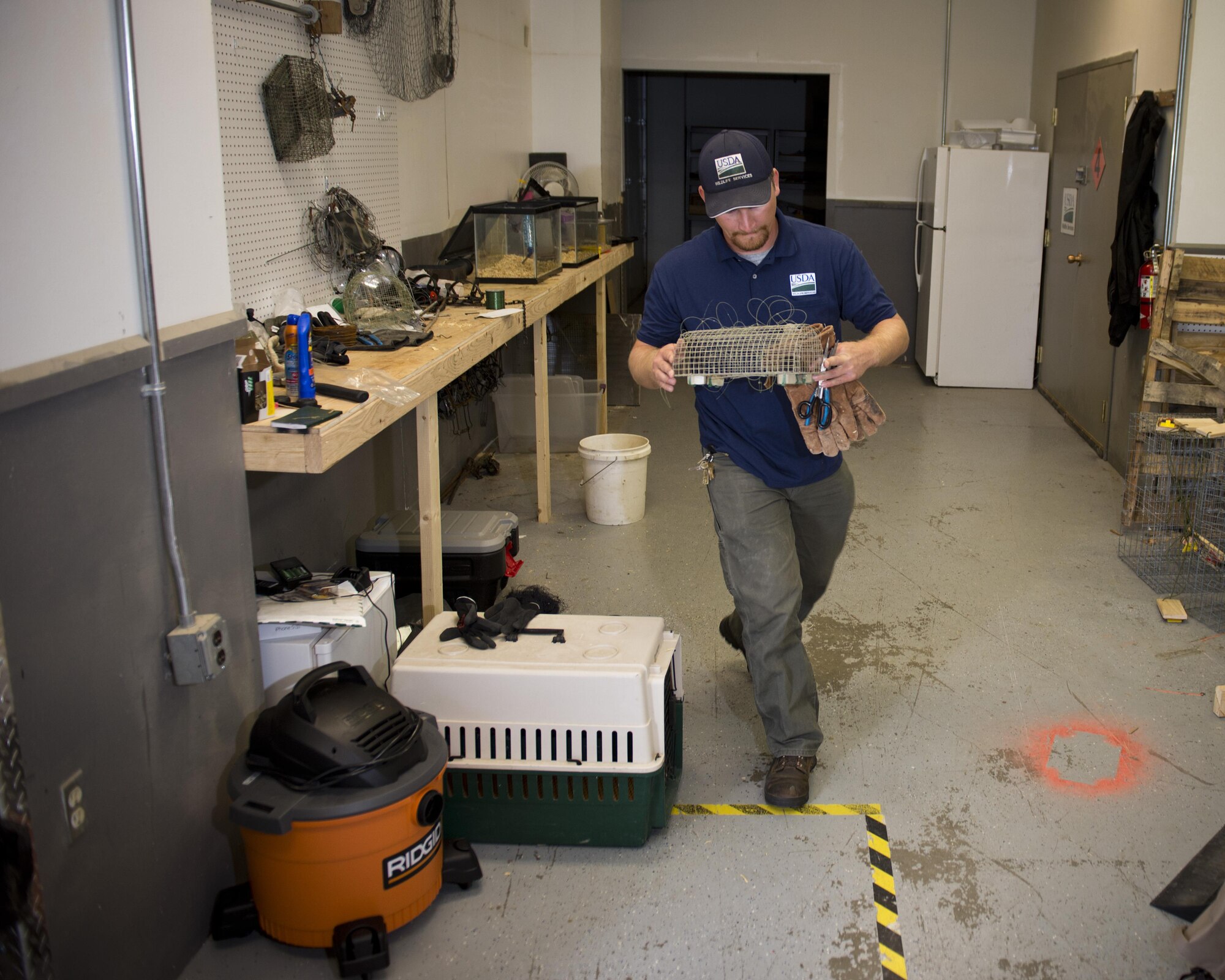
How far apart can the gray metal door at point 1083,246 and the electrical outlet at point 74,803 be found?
17.9 ft

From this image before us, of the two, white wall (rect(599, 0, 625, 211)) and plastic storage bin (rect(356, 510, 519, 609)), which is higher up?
white wall (rect(599, 0, 625, 211))

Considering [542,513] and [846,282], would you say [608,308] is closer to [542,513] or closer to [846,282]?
[542,513]

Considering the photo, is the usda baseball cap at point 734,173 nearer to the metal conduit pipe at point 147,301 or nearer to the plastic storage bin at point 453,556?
the metal conduit pipe at point 147,301

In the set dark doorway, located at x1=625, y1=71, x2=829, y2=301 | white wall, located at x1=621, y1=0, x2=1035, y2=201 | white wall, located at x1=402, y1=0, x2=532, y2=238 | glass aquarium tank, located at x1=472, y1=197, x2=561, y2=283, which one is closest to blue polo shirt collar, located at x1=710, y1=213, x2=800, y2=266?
glass aquarium tank, located at x1=472, y1=197, x2=561, y2=283

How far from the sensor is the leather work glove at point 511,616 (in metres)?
2.67

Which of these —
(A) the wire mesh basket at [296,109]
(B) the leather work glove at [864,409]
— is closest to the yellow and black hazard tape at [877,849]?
(B) the leather work glove at [864,409]

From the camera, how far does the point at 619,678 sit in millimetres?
2453

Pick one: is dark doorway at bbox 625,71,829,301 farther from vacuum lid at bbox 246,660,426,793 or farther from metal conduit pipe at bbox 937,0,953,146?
vacuum lid at bbox 246,660,426,793

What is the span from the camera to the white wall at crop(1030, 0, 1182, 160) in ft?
16.9

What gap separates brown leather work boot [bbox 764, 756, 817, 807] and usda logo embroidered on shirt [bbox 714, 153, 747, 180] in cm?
139

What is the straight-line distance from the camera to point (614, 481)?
4863 millimetres

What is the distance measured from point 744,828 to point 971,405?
17.5 feet

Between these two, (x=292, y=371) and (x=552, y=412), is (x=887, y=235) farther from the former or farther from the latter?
(x=292, y=371)

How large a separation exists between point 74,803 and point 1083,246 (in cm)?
640
